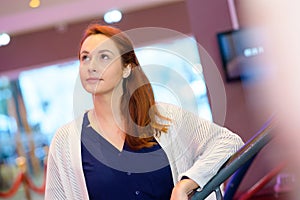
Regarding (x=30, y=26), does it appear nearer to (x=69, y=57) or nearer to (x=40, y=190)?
(x=69, y=57)

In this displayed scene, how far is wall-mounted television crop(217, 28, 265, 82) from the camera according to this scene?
17.8 ft

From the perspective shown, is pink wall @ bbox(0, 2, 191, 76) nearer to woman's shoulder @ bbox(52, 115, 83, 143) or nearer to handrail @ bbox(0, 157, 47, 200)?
handrail @ bbox(0, 157, 47, 200)

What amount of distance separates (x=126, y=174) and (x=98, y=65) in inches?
11.0

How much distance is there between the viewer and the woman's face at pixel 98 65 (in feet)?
4.80

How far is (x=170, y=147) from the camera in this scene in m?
1.47

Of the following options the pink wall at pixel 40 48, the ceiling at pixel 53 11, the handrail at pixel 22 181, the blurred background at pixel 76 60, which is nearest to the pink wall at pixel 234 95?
the blurred background at pixel 76 60

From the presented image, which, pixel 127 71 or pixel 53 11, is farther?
pixel 53 11

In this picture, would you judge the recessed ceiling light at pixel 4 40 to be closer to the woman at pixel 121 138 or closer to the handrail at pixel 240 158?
the woman at pixel 121 138

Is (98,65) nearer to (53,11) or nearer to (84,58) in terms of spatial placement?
(84,58)

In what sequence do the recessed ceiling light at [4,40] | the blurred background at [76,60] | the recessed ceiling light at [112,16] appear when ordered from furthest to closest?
the recessed ceiling light at [4,40]
the recessed ceiling light at [112,16]
the blurred background at [76,60]

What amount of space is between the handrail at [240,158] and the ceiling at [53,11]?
4.95m

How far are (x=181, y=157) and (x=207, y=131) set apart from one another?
0.09m

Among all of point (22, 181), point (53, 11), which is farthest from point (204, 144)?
point (22, 181)

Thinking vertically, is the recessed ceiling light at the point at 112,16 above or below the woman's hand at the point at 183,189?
above
